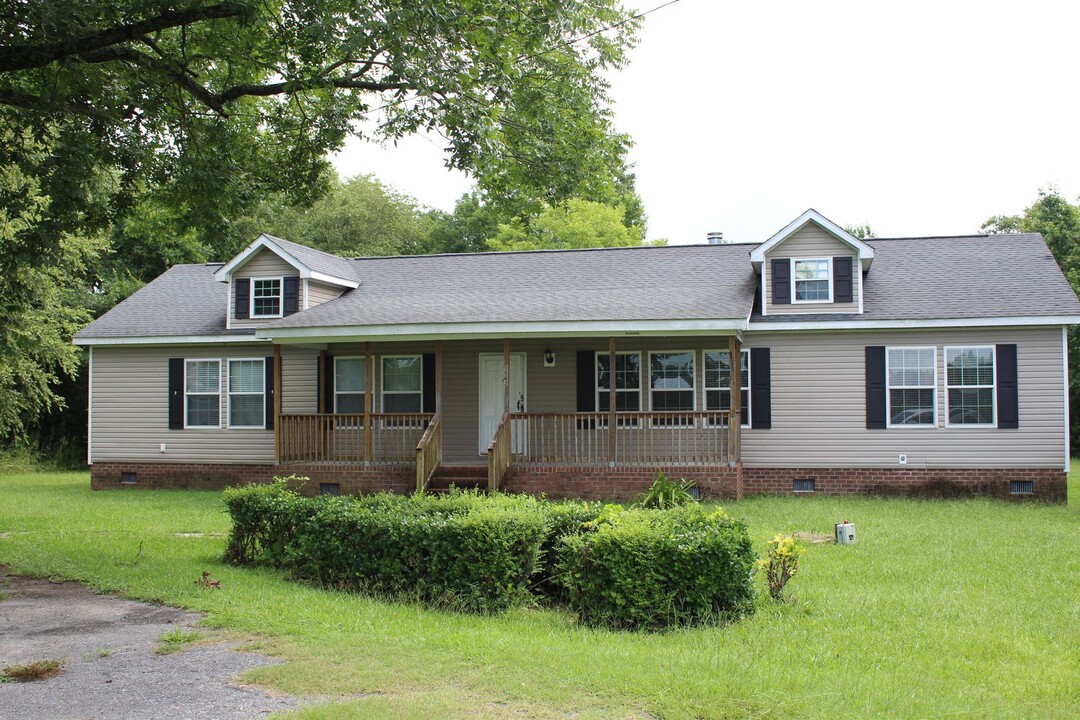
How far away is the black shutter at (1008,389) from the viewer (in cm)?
1570

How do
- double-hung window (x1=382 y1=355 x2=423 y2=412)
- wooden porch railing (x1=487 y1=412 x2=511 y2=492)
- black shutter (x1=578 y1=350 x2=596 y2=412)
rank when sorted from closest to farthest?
wooden porch railing (x1=487 y1=412 x2=511 y2=492) < black shutter (x1=578 y1=350 x2=596 y2=412) < double-hung window (x1=382 y1=355 x2=423 y2=412)

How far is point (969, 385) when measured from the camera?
15953 millimetres

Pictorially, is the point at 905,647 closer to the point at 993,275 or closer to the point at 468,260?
the point at 993,275

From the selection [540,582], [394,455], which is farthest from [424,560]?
[394,455]

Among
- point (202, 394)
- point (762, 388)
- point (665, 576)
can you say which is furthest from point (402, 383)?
point (665, 576)

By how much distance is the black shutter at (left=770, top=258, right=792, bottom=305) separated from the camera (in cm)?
1669

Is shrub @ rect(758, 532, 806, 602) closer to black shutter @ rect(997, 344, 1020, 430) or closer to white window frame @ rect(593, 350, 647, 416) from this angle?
white window frame @ rect(593, 350, 647, 416)

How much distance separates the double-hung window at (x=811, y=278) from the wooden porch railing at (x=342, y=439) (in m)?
6.89

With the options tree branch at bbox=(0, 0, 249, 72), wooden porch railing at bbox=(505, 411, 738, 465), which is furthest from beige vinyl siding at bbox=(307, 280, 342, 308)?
tree branch at bbox=(0, 0, 249, 72)

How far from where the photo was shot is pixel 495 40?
9773mm

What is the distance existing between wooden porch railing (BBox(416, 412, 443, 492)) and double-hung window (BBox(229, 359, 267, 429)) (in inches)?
180

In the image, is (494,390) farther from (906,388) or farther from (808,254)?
(906,388)

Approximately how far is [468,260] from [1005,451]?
1114 cm

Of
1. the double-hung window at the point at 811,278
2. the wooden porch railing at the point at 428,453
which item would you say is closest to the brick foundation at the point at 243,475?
the wooden porch railing at the point at 428,453
